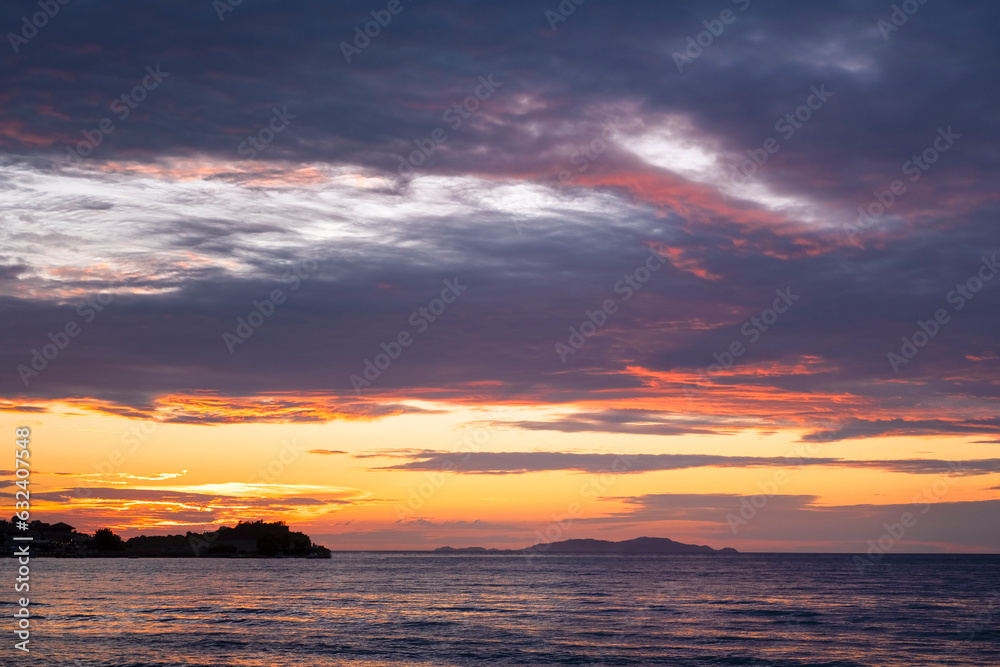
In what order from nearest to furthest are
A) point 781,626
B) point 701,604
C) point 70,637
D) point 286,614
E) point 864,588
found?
point 70,637, point 781,626, point 286,614, point 701,604, point 864,588

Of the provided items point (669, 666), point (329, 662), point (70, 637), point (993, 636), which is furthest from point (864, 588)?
point (70, 637)

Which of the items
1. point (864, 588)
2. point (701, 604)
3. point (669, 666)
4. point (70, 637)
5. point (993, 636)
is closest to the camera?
point (669, 666)

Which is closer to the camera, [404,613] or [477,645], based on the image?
[477,645]

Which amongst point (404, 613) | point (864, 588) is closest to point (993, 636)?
point (404, 613)

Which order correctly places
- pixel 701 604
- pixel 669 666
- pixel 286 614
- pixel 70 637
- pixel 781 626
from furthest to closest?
pixel 701 604
pixel 286 614
pixel 781 626
pixel 70 637
pixel 669 666

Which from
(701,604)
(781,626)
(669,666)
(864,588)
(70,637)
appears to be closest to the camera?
(669,666)

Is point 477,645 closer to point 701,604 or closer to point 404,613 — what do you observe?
point 404,613

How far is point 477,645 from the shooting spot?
166 feet

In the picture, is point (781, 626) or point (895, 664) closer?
point (895, 664)

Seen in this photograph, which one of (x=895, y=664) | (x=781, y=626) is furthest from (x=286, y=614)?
(x=895, y=664)

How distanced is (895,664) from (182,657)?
4146 cm

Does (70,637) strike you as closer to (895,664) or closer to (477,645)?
(477,645)

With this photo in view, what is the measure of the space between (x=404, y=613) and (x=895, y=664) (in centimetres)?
4082

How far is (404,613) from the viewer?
70.2 m
